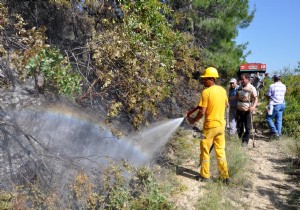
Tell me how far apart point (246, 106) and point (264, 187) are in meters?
2.47

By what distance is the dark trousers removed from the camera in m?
7.87

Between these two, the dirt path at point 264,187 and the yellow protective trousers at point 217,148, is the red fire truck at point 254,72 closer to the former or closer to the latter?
the dirt path at point 264,187

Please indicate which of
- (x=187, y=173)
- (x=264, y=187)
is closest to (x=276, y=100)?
(x=264, y=187)

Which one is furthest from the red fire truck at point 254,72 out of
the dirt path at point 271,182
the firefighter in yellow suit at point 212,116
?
the firefighter in yellow suit at point 212,116

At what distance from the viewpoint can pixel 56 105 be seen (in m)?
5.48

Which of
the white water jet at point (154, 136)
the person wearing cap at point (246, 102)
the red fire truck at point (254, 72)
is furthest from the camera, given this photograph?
the red fire truck at point (254, 72)

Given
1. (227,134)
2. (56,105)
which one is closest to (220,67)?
(227,134)

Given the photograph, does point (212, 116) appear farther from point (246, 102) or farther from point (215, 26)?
point (215, 26)

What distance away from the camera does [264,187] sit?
5781 millimetres

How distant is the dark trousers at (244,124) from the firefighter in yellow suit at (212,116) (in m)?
2.44

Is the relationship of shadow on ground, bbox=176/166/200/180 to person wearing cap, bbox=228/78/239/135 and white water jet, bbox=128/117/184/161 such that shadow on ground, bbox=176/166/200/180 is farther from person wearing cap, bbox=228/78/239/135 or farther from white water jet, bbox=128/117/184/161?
person wearing cap, bbox=228/78/239/135

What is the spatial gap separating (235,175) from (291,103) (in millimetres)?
6691

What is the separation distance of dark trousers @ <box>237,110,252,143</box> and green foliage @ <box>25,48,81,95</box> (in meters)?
4.68

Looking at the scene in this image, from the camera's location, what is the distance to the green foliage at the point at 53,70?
4.02 meters
